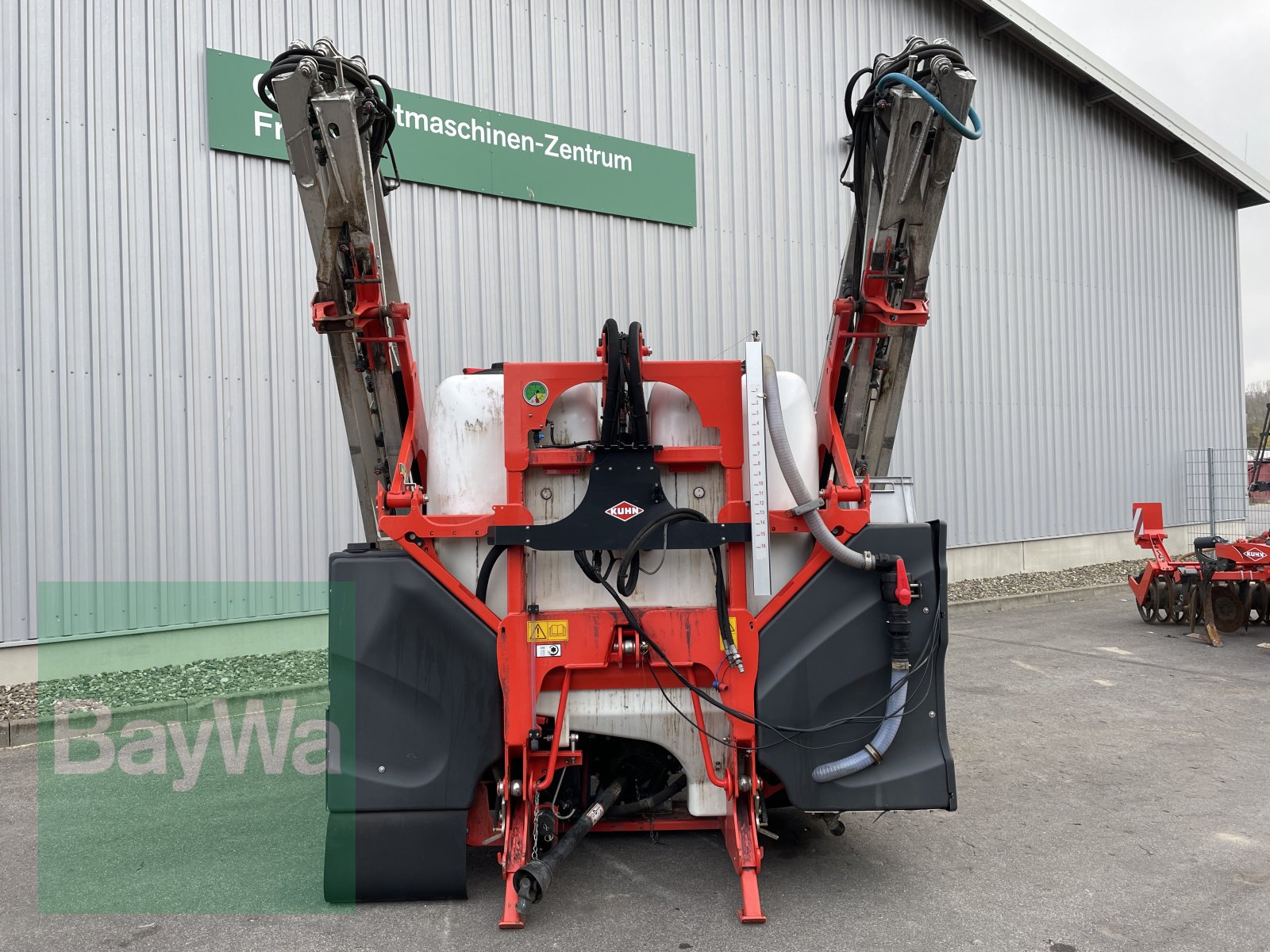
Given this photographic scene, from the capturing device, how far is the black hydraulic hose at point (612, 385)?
357 cm

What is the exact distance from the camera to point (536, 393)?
3639mm

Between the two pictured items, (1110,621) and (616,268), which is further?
(1110,621)

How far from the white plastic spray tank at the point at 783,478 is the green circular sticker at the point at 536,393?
2.51ft

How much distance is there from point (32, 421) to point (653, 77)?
7.05m

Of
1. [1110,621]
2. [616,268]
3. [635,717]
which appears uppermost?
[616,268]

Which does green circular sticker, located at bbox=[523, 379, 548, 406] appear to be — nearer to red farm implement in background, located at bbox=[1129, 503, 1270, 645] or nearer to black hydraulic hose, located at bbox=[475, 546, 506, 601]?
black hydraulic hose, located at bbox=[475, 546, 506, 601]

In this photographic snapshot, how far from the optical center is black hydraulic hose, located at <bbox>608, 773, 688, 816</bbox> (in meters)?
3.96

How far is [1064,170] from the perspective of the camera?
15.2 m

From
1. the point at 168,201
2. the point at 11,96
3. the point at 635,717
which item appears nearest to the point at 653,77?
the point at 168,201

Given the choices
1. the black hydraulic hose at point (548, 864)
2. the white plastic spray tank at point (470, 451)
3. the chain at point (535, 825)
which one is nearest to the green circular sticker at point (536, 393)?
the white plastic spray tank at point (470, 451)

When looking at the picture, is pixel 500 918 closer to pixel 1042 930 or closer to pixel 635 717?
pixel 635 717

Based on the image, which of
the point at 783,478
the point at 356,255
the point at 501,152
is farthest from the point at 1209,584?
the point at 356,255

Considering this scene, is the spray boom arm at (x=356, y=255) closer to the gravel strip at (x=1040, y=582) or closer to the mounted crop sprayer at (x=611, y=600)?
the mounted crop sprayer at (x=611, y=600)

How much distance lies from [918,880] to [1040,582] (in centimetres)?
1099
